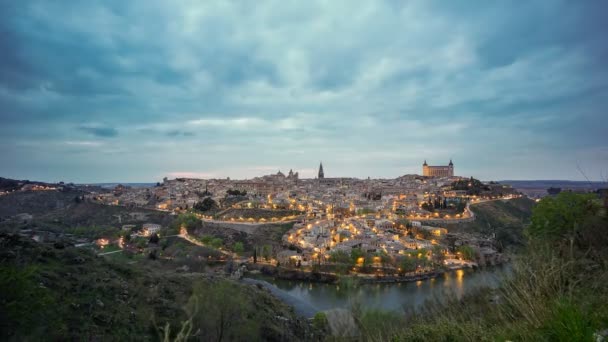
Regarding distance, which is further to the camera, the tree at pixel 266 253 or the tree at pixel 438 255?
the tree at pixel 266 253

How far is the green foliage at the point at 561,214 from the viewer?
381 inches

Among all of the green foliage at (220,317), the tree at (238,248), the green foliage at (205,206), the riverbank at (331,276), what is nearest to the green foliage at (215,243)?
the tree at (238,248)

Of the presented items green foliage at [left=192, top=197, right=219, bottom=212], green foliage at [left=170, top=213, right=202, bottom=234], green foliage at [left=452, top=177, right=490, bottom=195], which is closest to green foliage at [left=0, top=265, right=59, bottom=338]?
green foliage at [left=170, top=213, right=202, bottom=234]

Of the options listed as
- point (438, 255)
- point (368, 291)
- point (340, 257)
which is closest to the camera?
point (368, 291)

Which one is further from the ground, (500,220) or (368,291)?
(500,220)

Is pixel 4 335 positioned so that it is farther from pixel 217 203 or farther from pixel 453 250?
pixel 217 203

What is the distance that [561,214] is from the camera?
10.3 m

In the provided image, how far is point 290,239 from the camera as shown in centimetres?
2791

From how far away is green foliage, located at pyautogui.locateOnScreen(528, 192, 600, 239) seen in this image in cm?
968

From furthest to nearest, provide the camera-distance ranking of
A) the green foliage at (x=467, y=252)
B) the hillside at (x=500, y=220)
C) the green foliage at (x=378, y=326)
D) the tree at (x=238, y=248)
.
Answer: the hillside at (x=500, y=220), the tree at (x=238, y=248), the green foliage at (x=467, y=252), the green foliage at (x=378, y=326)

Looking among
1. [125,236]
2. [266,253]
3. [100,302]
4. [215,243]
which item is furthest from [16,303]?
[125,236]

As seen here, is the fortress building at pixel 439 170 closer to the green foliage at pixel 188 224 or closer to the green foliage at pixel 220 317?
the green foliage at pixel 188 224

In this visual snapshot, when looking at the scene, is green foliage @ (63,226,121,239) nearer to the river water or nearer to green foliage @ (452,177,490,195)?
the river water

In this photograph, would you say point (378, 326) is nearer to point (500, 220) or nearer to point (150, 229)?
point (150, 229)
